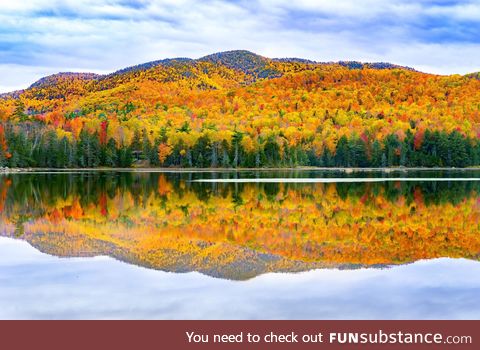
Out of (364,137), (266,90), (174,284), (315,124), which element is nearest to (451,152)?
(364,137)

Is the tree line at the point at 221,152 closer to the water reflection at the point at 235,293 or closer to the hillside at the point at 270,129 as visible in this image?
the hillside at the point at 270,129

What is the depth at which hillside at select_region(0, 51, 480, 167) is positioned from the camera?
112062mm

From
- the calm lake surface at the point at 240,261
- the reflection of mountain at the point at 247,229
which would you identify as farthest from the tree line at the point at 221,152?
the calm lake surface at the point at 240,261

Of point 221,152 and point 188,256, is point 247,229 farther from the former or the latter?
point 221,152

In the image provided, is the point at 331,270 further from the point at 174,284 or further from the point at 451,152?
the point at 451,152

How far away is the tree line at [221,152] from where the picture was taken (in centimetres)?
10812

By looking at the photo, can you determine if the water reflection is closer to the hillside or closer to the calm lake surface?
the calm lake surface

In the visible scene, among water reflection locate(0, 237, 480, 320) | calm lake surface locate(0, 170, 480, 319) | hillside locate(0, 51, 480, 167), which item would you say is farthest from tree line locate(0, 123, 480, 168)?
water reflection locate(0, 237, 480, 320)

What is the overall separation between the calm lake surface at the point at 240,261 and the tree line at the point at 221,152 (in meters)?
79.4

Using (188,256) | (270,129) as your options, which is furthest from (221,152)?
(188,256)

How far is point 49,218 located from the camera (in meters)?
26.8

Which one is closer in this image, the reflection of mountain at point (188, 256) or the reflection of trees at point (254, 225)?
the reflection of mountain at point (188, 256)

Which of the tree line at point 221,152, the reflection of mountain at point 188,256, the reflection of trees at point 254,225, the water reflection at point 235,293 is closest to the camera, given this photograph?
the water reflection at point 235,293
